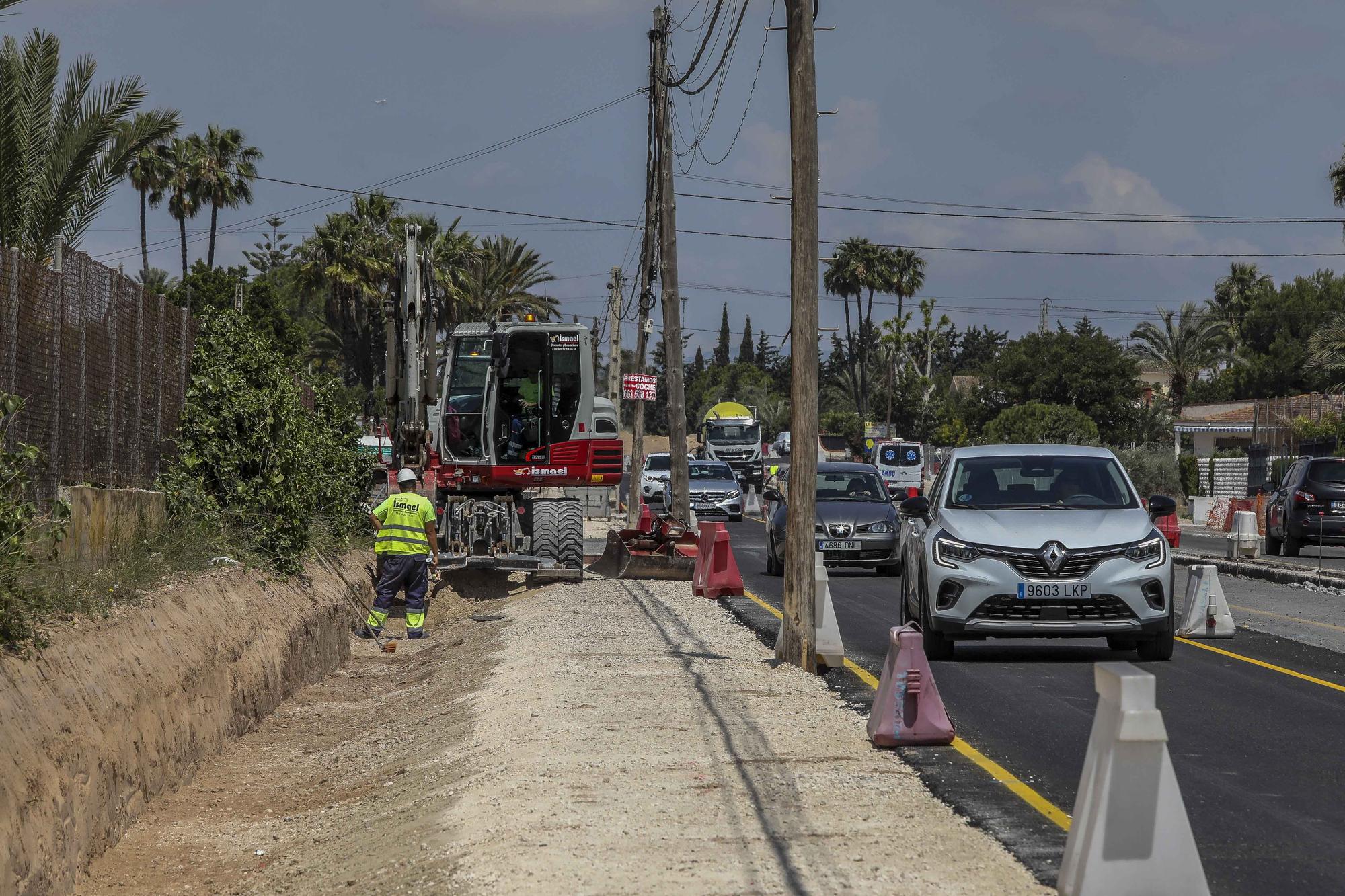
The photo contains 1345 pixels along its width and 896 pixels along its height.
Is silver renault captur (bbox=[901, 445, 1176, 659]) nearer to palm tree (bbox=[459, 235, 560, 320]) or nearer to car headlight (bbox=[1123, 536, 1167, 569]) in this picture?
car headlight (bbox=[1123, 536, 1167, 569])

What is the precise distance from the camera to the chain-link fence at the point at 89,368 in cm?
1207

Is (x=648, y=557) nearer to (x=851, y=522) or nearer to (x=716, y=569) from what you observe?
(x=716, y=569)

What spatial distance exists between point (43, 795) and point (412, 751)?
3622 millimetres

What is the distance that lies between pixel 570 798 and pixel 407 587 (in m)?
10.3

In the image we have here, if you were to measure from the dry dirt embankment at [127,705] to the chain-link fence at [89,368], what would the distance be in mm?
1485

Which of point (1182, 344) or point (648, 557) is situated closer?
point (648, 557)

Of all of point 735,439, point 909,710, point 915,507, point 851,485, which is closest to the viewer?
point 909,710

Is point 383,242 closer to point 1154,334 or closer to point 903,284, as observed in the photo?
point 1154,334

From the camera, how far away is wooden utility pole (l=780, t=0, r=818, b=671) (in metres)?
13.9

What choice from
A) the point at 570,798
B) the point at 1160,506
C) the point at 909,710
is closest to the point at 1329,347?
the point at 1160,506

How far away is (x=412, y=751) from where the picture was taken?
11250 mm

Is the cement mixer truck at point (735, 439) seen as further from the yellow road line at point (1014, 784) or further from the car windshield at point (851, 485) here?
the yellow road line at point (1014, 784)

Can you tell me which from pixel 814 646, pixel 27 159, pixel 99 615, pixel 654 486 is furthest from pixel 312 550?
pixel 654 486

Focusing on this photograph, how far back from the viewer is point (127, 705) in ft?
31.5
